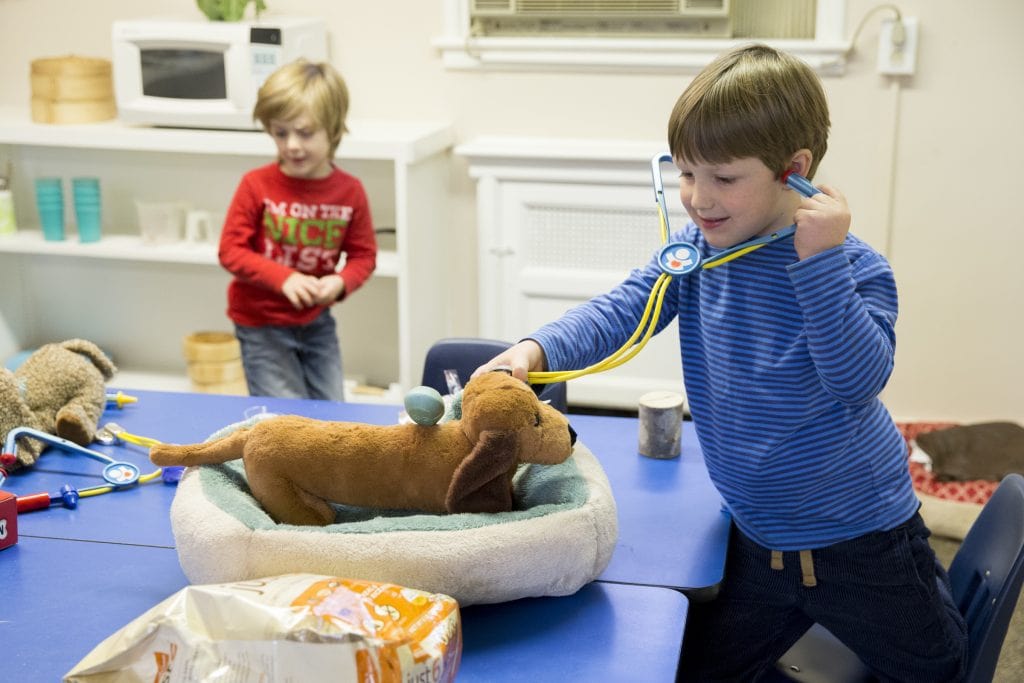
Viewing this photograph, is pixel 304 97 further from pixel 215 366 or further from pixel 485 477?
pixel 485 477

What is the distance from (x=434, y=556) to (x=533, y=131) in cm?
228

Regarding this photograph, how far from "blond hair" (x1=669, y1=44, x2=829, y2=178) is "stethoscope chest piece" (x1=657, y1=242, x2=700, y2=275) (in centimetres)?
11

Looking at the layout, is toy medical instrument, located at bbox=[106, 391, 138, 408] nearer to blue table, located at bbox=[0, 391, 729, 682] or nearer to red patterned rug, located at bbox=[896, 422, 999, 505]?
blue table, located at bbox=[0, 391, 729, 682]

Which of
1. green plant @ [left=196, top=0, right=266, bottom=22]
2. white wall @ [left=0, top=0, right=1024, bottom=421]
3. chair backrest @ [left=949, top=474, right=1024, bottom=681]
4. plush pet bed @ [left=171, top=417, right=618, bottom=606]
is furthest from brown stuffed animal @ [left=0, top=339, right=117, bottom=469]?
white wall @ [left=0, top=0, right=1024, bottom=421]

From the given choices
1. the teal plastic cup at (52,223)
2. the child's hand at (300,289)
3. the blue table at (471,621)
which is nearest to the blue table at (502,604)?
the blue table at (471,621)

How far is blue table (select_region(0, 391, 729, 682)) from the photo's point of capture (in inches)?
43.7

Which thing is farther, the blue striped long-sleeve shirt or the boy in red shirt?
the boy in red shirt

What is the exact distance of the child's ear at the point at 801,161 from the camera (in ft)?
4.21

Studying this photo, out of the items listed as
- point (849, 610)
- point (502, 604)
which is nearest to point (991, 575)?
point (849, 610)

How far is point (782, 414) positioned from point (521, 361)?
1.03 ft

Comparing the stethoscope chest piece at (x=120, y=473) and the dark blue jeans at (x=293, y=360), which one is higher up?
the stethoscope chest piece at (x=120, y=473)

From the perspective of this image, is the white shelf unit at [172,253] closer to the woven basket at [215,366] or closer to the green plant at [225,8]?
the woven basket at [215,366]

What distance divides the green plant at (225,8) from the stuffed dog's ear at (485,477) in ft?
7.11

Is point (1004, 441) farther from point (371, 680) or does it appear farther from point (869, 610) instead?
point (371, 680)
